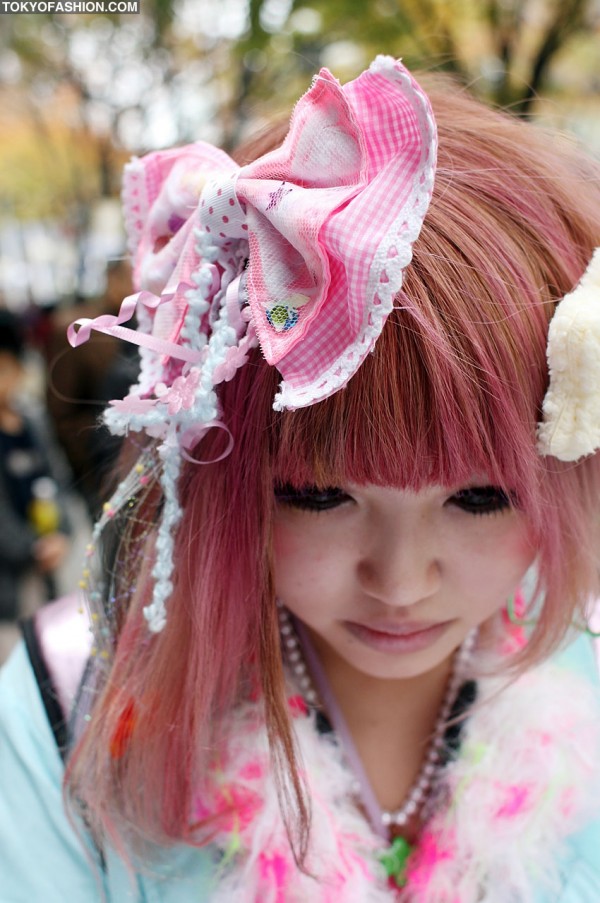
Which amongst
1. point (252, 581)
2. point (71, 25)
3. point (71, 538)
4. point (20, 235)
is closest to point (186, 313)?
point (252, 581)

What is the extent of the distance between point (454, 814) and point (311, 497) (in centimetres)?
49

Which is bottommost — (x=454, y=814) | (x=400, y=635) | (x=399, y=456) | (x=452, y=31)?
(x=454, y=814)

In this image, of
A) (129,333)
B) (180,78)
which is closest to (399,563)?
(129,333)

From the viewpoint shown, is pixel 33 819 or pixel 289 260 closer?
pixel 289 260

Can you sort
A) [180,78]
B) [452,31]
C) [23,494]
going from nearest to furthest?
[23,494] < [452,31] < [180,78]

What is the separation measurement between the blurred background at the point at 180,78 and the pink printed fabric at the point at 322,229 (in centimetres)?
32

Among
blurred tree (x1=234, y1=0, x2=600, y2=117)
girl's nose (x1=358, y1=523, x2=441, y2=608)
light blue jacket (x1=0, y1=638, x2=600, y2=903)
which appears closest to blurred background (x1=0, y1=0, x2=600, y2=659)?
blurred tree (x1=234, y1=0, x2=600, y2=117)

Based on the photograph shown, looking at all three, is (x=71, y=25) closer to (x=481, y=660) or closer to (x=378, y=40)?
(x=378, y=40)

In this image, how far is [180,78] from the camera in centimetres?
477

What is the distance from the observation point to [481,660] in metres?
0.98

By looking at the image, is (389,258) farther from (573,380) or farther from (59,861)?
(59,861)

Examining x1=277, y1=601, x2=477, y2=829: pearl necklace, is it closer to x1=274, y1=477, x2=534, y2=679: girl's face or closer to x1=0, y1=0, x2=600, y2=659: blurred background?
x1=274, y1=477, x2=534, y2=679: girl's face

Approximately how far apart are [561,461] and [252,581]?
13.7 inches

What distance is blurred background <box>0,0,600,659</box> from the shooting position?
2.56 meters
